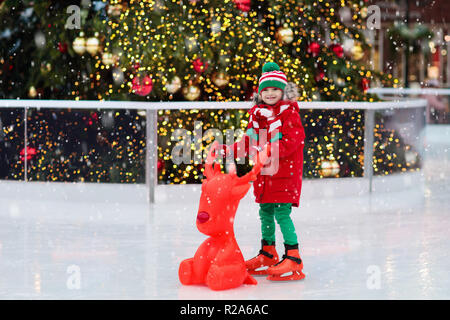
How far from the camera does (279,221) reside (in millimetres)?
5785

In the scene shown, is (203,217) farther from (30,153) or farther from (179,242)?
(30,153)

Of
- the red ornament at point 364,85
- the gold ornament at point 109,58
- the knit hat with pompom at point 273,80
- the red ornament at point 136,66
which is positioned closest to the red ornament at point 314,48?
the red ornament at point 364,85

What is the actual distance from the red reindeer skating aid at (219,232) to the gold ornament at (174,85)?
4461 mm

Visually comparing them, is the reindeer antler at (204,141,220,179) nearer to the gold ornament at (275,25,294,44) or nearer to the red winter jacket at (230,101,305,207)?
the red winter jacket at (230,101,305,207)

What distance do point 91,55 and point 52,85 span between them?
0.67m

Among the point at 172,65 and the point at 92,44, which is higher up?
the point at 92,44

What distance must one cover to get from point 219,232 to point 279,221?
1.61 ft

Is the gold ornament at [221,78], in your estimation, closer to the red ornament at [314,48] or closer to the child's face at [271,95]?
the red ornament at [314,48]

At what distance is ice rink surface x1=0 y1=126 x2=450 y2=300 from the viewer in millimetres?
5441

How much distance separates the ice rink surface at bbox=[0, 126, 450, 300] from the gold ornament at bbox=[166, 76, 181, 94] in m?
1.28

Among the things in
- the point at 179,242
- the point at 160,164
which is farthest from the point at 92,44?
the point at 179,242

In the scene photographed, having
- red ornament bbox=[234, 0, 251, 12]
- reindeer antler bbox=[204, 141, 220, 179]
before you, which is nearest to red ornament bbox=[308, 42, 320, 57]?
red ornament bbox=[234, 0, 251, 12]

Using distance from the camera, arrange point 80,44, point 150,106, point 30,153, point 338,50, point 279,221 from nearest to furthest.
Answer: point 279,221 < point 150,106 < point 30,153 < point 80,44 < point 338,50
